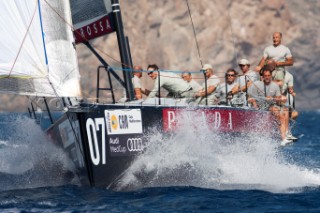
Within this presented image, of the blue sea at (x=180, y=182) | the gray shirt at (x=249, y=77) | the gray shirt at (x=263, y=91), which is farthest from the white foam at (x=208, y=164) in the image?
the gray shirt at (x=249, y=77)

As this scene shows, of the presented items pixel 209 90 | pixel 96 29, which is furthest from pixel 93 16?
pixel 209 90

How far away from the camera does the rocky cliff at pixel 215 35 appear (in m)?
57.8

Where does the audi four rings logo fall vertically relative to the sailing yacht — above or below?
below

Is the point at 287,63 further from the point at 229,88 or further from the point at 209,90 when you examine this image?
the point at 209,90

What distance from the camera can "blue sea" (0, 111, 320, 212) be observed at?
8109mm

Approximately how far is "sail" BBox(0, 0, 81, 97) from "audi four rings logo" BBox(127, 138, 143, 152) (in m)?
0.86

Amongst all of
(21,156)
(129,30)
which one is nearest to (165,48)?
(129,30)

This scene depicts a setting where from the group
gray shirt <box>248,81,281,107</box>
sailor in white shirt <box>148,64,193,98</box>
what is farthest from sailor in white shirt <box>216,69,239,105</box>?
sailor in white shirt <box>148,64,193,98</box>

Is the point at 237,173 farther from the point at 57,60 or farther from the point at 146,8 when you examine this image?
the point at 146,8

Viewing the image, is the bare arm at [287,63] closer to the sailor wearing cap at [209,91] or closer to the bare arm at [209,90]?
the sailor wearing cap at [209,91]

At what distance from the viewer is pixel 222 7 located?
60.1 metres

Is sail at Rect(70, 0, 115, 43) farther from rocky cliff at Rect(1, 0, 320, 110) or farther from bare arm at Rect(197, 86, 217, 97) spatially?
rocky cliff at Rect(1, 0, 320, 110)

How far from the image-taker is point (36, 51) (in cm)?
891

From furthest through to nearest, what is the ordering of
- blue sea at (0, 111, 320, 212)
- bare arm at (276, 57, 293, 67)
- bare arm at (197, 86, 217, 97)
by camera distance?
bare arm at (276, 57, 293, 67), bare arm at (197, 86, 217, 97), blue sea at (0, 111, 320, 212)
